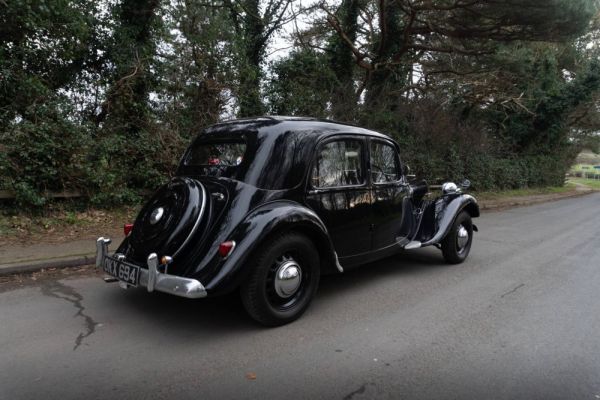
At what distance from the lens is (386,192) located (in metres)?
4.96

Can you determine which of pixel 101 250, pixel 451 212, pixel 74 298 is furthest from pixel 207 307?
pixel 451 212

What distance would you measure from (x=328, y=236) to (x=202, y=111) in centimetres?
655

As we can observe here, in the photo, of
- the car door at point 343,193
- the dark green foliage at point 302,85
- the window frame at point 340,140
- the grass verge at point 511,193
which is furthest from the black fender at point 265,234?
the grass verge at point 511,193

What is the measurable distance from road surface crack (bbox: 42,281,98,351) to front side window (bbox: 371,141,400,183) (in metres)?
3.21

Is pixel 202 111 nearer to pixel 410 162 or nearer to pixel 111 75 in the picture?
pixel 111 75

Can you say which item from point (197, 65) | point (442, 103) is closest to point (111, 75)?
point (197, 65)

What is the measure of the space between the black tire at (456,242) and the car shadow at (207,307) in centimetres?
65

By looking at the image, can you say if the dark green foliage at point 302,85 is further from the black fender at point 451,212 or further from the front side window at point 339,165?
the front side window at point 339,165

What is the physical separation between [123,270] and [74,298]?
4.10 ft

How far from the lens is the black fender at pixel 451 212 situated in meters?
5.38

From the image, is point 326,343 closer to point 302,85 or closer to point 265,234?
point 265,234

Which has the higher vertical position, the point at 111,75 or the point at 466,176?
the point at 111,75

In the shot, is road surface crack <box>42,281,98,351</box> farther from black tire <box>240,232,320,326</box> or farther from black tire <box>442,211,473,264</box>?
black tire <box>442,211,473,264</box>

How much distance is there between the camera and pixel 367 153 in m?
4.81
